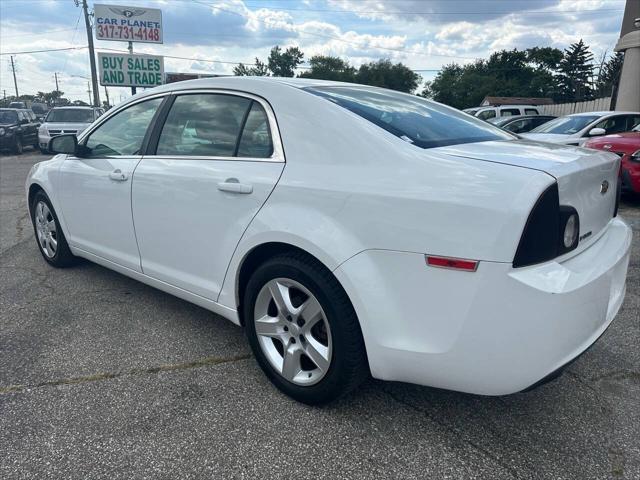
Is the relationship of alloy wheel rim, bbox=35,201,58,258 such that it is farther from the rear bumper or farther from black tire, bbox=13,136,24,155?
black tire, bbox=13,136,24,155

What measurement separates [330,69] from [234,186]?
83.0 metres

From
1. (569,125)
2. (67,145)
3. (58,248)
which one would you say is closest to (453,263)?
(67,145)

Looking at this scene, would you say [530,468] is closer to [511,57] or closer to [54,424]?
[54,424]

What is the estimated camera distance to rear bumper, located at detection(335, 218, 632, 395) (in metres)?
1.73

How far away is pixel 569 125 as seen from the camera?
9.35 metres

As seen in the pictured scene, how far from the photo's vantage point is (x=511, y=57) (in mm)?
78062

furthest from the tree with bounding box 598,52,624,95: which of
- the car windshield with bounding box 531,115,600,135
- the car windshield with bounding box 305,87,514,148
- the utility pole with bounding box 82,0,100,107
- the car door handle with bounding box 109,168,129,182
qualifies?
the car door handle with bounding box 109,168,129,182

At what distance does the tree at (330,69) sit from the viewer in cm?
7494

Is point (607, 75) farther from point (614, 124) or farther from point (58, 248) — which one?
point (58, 248)

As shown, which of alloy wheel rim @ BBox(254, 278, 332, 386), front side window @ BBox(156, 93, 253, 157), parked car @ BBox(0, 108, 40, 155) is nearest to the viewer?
alloy wheel rim @ BBox(254, 278, 332, 386)

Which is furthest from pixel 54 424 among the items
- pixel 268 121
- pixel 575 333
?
pixel 575 333

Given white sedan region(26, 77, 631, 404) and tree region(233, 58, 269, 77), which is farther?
tree region(233, 58, 269, 77)

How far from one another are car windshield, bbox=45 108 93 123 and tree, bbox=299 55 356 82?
59.8 m

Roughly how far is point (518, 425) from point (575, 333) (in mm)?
648
